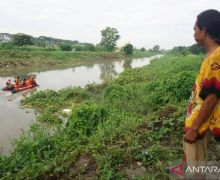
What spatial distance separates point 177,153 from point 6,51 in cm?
3404

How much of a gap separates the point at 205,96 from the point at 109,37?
75326 mm

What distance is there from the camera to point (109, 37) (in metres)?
76.2

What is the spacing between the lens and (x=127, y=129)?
5438 millimetres

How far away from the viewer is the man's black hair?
2.31 m

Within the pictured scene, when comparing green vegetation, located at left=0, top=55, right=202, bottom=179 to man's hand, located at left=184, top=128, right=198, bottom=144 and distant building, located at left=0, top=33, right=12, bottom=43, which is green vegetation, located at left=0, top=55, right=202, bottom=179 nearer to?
man's hand, located at left=184, top=128, right=198, bottom=144

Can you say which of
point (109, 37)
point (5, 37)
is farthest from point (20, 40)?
point (5, 37)

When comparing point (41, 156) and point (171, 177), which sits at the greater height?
point (171, 177)

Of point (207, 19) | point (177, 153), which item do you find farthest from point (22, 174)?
point (207, 19)

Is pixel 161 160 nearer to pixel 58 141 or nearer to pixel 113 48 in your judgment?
pixel 58 141

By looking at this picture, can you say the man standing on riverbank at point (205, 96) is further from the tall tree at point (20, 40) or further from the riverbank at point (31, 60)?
the tall tree at point (20, 40)

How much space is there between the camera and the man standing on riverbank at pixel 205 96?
225cm

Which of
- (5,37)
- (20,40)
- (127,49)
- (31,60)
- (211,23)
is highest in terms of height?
(5,37)

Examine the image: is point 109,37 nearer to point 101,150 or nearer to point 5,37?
point 5,37

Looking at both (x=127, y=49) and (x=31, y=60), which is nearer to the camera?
(x=31, y=60)
